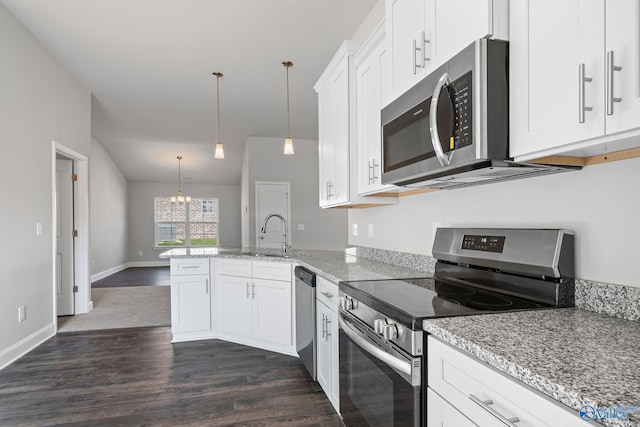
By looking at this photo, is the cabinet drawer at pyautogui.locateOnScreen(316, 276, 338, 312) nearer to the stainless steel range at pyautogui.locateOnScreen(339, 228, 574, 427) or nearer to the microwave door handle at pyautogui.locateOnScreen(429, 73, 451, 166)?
the stainless steel range at pyautogui.locateOnScreen(339, 228, 574, 427)

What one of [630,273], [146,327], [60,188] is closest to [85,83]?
[60,188]

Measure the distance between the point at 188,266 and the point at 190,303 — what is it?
369mm

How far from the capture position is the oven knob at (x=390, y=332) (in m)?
1.21

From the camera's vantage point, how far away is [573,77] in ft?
3.08

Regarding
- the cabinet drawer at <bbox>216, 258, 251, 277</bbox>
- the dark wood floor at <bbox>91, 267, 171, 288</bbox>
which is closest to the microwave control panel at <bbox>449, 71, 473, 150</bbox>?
the cabinet drawer at <bbox>216, 258, 251, 277</bbox>

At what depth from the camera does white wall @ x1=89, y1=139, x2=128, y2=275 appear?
7.43 m

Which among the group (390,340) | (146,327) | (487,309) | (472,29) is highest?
(472,29)

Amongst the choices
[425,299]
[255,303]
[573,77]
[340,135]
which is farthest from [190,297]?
[573,77]

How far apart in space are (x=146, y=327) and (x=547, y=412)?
4.19 m

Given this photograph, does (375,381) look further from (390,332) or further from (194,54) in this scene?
(194,54)

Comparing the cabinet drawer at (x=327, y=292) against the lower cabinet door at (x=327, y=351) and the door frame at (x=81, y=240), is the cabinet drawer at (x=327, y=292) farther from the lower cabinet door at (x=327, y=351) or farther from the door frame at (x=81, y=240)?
the door frame at (x=81, y=240)

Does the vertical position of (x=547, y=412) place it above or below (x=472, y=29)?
below

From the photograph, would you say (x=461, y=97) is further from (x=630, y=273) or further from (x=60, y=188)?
(x=60, y=188)

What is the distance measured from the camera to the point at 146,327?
4008mm
